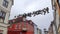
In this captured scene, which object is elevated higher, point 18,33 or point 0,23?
point 0,23

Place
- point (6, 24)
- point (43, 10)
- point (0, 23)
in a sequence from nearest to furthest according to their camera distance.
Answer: point (43, 10), point (0, 23), point (6, 24)

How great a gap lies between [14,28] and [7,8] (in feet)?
48.0

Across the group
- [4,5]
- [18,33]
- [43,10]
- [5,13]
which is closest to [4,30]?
[5,13]

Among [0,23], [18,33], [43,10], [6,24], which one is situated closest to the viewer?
[43,10]

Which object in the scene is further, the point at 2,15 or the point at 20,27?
the point at 20,27

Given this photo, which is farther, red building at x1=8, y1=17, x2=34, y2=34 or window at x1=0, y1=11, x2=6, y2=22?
red building at x1=8, y1=17, x2=34, y2=34

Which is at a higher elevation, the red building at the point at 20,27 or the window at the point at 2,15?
the window at the point at 2,15

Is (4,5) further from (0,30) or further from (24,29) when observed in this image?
(24,29)

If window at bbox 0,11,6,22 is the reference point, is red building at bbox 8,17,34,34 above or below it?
below

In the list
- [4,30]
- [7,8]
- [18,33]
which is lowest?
[18,33]

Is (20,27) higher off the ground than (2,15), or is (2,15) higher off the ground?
(2,15)

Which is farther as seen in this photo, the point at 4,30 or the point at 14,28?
the point at 14,28

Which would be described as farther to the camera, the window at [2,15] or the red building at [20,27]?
the red building at [20,27]

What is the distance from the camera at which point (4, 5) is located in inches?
867
